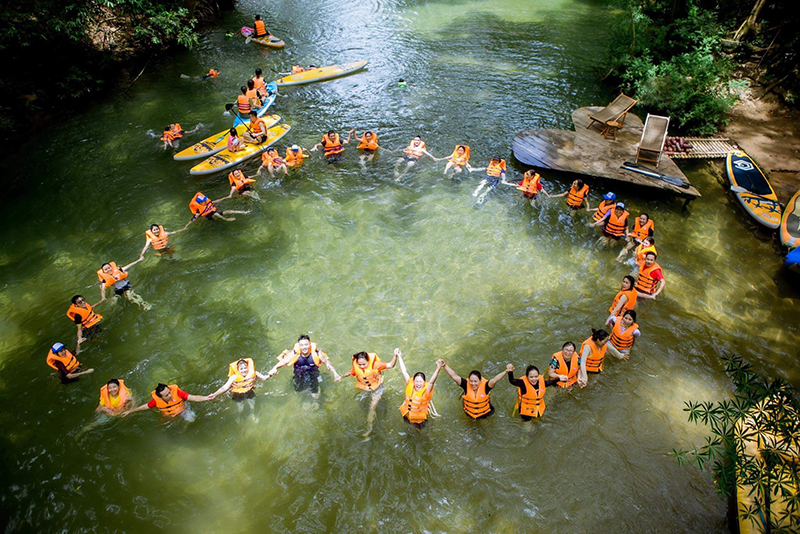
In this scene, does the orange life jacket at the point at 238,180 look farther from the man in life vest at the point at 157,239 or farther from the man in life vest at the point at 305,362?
the man in life vest at the point at 305,362

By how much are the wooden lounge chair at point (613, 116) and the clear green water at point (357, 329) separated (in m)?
1.84

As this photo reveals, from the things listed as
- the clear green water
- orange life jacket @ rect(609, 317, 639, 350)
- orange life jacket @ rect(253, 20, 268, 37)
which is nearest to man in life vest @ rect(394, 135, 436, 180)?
the clear green water

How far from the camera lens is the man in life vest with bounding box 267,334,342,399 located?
811 cm

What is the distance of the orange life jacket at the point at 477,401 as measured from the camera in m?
7.31

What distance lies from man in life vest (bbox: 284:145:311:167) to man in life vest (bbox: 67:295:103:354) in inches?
273

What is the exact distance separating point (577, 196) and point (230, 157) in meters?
11.0

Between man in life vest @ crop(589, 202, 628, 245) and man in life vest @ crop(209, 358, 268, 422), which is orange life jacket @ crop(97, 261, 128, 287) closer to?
man in life vest @ crop(209, 358, 268, 422)

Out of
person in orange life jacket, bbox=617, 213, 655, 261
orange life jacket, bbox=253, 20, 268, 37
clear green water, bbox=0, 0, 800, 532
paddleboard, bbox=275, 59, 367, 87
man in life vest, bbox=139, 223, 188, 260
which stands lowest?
clear green water, bbox=0, 0, 800, 532

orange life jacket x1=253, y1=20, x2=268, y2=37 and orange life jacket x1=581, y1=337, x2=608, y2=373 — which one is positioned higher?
orange life jacket x1=253, y1=20, x2=268, y2=37

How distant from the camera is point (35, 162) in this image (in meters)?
14.9

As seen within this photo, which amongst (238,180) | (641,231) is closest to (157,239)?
(238,180)

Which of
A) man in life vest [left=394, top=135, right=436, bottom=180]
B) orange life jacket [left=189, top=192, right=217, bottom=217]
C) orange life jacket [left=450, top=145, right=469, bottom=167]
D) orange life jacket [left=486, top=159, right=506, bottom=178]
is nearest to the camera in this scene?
orange life jacket [left=189, top=192, right=217, bottom=217]

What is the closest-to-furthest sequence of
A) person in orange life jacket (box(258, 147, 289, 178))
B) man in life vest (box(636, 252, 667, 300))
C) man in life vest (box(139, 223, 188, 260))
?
man in life vest (box(636, 252, 667, 300)) < man in life vest (box(139, 223, 188, 260)) < person in orange life jacket (box(258, 147, 289, 178))

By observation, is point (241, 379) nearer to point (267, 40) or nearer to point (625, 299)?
point (625, 299)
